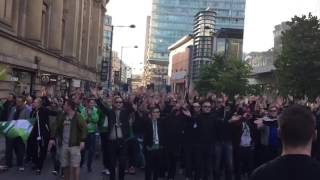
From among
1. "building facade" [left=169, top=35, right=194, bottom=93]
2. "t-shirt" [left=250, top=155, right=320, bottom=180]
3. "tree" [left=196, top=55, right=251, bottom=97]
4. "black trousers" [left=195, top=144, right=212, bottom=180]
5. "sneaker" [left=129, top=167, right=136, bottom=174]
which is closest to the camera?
"t-shirt" [left=250, top=155, right=320, bottom=180]

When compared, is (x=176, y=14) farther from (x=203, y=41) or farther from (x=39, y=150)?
(x=39, y=150)

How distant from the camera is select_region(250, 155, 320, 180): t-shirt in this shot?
335 cm

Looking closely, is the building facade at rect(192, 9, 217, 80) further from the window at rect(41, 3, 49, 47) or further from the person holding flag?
the person holding flag

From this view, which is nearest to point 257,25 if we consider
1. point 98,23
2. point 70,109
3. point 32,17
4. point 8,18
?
point 98,23

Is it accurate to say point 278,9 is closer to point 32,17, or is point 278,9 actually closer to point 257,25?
point 257,25

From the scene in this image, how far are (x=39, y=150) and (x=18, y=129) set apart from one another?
0.87 metres

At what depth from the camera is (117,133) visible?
12.8m

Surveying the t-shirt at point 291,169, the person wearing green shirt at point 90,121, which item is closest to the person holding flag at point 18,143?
the person wearing green shirt at point 90,121

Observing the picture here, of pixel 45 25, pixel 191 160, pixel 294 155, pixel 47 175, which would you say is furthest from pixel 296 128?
pixel 45 25

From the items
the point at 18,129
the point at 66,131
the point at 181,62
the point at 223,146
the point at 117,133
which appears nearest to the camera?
the point at 66,131

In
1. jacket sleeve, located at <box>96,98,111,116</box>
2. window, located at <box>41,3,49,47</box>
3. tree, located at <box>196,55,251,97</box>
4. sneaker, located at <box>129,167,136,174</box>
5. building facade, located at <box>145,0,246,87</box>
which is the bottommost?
sneaker, located at <box>129,167,136,174</box>

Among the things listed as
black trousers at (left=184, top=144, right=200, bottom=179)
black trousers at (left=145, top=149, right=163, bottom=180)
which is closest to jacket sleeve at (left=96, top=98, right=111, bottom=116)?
black trousers at (left=145, top=149, right=163, bottom=180)

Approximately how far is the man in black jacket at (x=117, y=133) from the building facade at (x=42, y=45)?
5532mm

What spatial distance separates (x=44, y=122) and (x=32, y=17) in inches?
909
